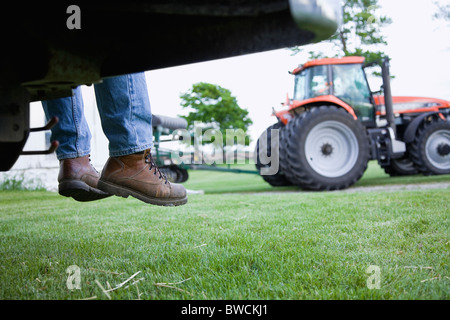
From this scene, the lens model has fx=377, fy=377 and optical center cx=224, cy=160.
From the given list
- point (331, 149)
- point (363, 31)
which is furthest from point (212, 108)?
point (331, 149)

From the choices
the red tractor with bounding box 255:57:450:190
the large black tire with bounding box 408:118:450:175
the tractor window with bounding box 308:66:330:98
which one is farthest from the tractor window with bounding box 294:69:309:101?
the large black tire with bounding box 408:118:450:175

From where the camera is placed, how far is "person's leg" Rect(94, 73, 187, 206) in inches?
57.4

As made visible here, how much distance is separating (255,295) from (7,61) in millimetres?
863

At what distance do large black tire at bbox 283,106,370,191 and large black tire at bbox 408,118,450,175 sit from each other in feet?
5.12

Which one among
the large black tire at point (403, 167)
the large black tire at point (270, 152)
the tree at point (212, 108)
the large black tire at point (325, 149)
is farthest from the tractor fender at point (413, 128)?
the tree at point (212, 108)

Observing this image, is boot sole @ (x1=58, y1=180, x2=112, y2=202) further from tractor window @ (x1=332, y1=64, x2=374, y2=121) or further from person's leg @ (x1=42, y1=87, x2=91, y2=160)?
tractor window @ (x1=332, y1=64, x2=374, y2=121)

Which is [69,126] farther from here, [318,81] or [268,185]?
[268,185]

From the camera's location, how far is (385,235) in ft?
5.56

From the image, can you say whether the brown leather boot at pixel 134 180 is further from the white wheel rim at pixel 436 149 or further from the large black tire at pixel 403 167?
the large black tire at pixel 403 167

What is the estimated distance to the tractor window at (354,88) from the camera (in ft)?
21.7

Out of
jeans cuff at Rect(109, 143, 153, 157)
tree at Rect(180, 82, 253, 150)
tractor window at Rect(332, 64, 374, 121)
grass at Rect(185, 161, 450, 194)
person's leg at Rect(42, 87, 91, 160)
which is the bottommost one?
grass at Rect(185, 161, 450, 194)

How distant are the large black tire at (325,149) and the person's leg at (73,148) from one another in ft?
13.7

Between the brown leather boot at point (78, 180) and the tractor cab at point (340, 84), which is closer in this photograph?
the brown leather boot at point (78, 180)

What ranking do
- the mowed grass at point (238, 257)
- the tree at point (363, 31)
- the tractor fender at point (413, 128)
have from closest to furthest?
the mowed grass at point (238, 257), the tractor fender at point (413, 128), the tree at point (363, 31)
